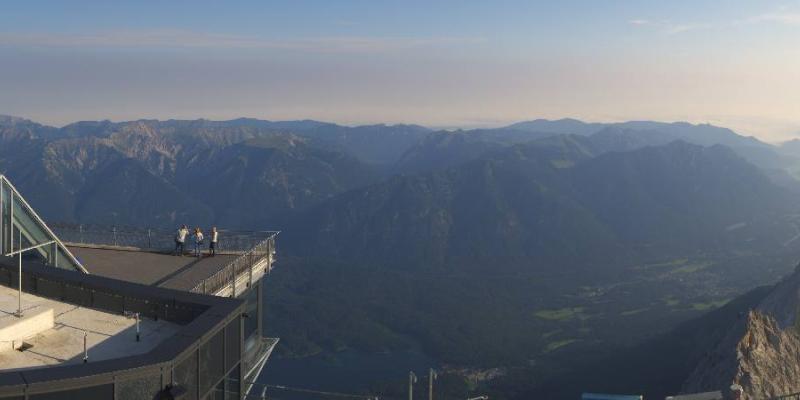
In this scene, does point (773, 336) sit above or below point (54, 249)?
below

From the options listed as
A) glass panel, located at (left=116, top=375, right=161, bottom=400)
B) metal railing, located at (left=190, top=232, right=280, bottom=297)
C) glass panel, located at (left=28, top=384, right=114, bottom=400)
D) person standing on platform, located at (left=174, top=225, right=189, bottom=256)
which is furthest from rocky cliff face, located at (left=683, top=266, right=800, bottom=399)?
glass panel, located at (left=28, top=384, right=114, bottom=400)

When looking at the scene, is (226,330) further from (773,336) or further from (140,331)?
(773,336)

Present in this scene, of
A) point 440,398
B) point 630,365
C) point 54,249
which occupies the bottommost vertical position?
point 440,398

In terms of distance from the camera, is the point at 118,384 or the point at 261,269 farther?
the point at 261,269

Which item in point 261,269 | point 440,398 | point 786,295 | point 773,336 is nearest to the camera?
point 261,269

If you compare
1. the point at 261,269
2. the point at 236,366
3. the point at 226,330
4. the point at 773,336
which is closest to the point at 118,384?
the point at 226,330

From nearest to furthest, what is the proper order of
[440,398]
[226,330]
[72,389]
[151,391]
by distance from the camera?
[72,389] < [151,391] < [226,330] < [440,398]
